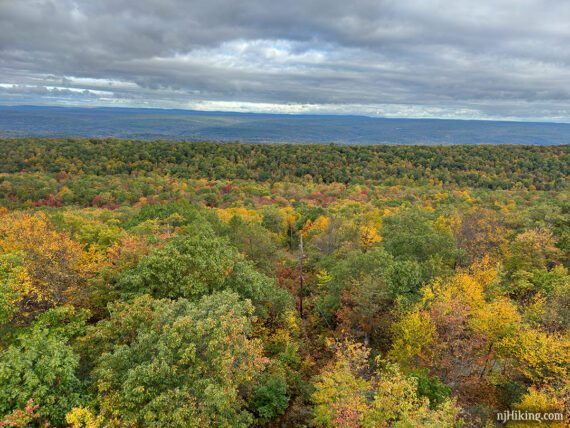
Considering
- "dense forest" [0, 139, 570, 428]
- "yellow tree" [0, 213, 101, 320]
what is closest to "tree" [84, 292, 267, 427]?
"dense forest" [0, 139, 570, 428]

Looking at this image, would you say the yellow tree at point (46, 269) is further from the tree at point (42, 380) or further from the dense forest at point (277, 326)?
the tree at point (42, 380)

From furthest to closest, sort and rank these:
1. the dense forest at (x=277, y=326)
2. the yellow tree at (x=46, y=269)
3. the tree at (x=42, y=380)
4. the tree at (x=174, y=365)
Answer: the yellow tree at (x=46, y=269)
the dense forest at (x=277, y=326)
the tree at (x=174, y=365)
the tree at (x=42, y=380)

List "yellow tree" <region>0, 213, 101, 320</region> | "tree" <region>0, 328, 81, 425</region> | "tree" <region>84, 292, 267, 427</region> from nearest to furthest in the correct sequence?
"tree" <region>0, 328, 81, 425</region> < "tree" <region>84, 292, 267, 427</region> < "yellow tree" <region>0, 213, 101, 320</region>

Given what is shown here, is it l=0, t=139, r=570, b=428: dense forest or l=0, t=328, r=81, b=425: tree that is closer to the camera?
l=0, t=328, r=81, b=425: tree

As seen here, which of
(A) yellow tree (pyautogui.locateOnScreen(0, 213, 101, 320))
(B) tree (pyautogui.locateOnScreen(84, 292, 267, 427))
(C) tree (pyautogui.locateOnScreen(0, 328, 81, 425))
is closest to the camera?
(C) tree (pyautogui.locateOnScreen(0, 328, 81, 425))

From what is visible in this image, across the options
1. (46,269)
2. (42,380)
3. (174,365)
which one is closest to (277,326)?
(174,365)

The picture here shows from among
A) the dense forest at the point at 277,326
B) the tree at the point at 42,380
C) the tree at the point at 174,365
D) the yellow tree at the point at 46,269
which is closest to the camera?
A: the tree at the point at 42,380

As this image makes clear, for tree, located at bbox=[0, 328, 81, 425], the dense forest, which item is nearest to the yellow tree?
the dense forest

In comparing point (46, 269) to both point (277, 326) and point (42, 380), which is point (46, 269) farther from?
point (277, 326)

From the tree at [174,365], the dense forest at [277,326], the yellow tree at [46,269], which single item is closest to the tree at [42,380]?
the dense forest at [277,326]

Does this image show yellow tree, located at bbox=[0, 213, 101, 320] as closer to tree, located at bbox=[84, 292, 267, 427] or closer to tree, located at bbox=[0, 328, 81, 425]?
tree, located at bbox=[84, 292, 267, 427]

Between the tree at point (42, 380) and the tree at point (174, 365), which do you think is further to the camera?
the tree at point (174, 365)

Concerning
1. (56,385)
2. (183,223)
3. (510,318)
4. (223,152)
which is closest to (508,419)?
(510,318)
